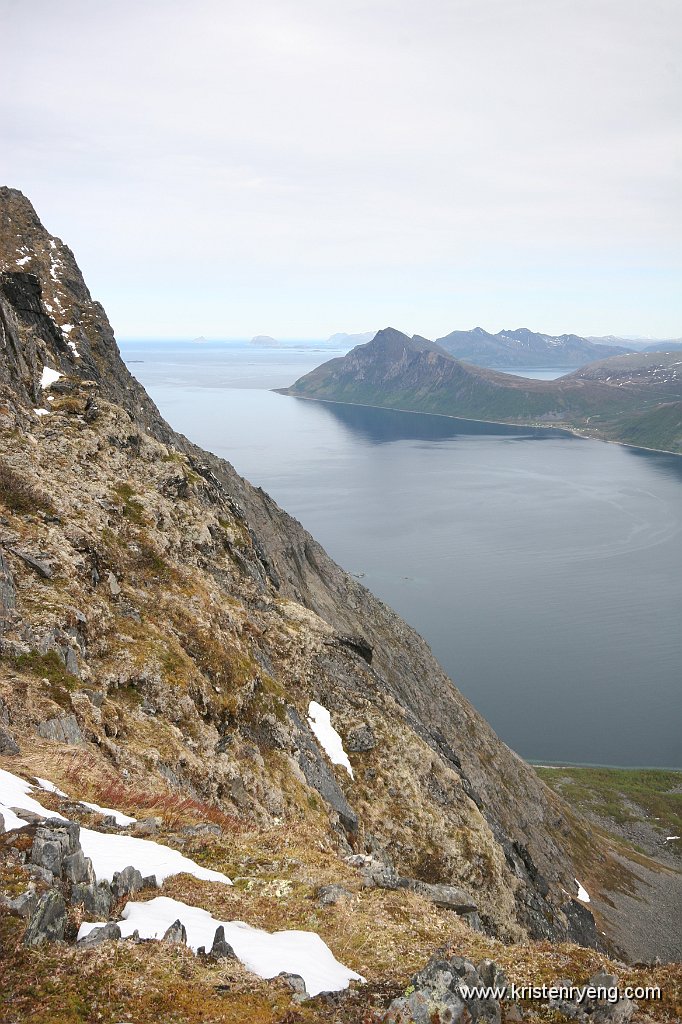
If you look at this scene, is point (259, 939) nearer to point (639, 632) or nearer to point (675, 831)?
point (675, 831)

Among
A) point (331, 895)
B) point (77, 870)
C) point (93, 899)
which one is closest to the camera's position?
point (93, 899)

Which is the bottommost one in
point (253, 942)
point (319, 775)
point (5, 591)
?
point (319, 775)

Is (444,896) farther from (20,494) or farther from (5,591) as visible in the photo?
(20,494)

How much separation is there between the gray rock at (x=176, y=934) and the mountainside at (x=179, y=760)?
0.60ft

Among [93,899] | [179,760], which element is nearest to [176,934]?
[93,899]

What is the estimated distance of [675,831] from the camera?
4102 inches

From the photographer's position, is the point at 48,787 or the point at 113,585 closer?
the point at 48,787

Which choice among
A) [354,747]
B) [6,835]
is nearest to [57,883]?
[6,835]

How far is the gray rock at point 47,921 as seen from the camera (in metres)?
10.9

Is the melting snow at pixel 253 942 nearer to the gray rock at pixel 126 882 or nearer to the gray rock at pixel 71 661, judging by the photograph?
the gray rock at pixel 126 882

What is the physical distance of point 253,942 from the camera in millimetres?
13391

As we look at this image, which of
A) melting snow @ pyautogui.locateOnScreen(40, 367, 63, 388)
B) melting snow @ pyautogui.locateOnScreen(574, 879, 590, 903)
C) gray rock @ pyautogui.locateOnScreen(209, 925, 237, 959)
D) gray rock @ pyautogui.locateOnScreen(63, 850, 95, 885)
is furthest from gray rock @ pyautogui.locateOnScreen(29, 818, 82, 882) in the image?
melting snow @ pyautogui.locateOnScreen(574, 879, 590, 903)

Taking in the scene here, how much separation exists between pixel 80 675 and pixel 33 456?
56.5ft

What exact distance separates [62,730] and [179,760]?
17.1 feet
